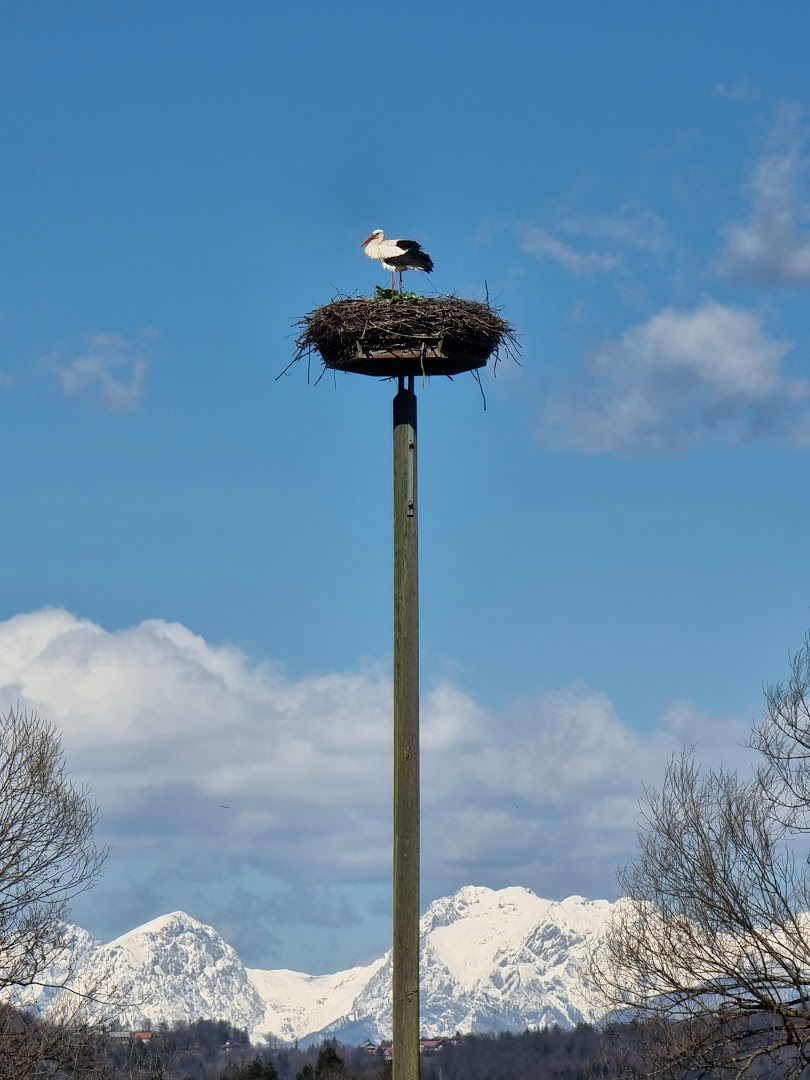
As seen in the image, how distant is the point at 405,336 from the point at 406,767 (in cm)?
266

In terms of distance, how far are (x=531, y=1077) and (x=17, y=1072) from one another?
158870mm

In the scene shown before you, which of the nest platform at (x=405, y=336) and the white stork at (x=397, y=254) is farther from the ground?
the white stork at (x=397, y=254)

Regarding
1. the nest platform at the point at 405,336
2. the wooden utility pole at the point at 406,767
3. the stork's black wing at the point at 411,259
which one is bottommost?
the wooden utility pole at the point at 406,767

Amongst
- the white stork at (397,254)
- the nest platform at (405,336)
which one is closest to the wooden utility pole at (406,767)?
the nest platform at (405,336)

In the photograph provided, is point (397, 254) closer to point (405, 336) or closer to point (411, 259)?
point (411, 259)

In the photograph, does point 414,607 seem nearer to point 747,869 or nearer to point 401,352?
point 401,352

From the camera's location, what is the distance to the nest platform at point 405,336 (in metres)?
10.3

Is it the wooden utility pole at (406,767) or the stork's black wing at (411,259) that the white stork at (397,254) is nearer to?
the stork's black wing at (411,259)

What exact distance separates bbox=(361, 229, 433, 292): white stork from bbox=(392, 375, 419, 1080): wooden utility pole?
11.4 feet

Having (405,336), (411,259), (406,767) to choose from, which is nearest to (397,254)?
(411,259)

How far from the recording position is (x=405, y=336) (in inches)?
406

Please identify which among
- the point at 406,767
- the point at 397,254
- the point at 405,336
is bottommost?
the point at 406,767

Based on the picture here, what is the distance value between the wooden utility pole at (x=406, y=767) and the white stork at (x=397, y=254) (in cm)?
346

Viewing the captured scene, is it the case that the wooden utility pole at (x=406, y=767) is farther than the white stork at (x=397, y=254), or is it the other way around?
the white stork at (x=397, y=254)
